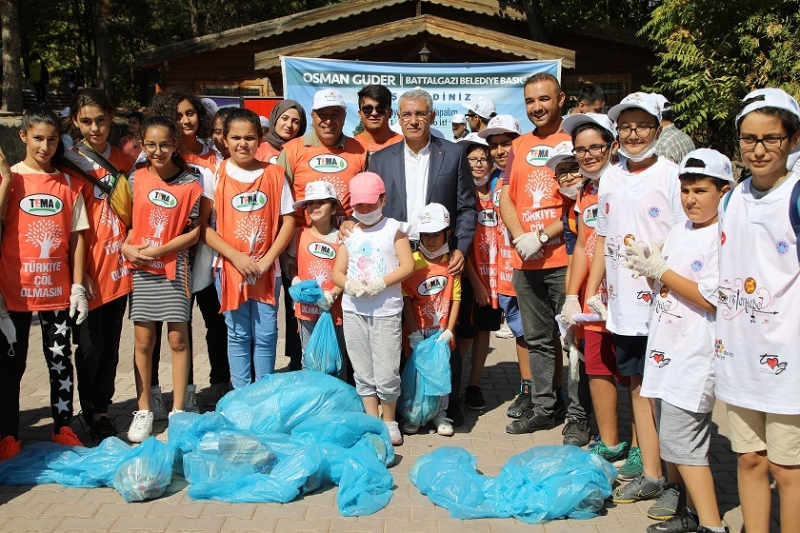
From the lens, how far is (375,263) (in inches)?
186

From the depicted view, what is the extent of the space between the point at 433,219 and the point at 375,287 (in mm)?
616

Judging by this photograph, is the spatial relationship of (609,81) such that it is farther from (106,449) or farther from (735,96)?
(106,449)

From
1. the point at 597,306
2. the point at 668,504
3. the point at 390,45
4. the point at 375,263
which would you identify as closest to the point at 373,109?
the point at 375,263

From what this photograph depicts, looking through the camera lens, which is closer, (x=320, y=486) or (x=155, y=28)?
(x=320, y=486)

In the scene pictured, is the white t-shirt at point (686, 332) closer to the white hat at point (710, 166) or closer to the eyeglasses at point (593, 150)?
the white hat at point (710, 166)

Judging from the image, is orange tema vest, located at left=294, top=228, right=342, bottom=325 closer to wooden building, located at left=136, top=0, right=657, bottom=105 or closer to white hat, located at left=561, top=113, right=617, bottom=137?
white hat, located at left=561, top=113, right=617, bottom=137

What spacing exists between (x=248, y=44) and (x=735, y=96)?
11227 mm

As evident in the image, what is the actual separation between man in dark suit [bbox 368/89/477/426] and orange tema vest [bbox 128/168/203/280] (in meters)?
1.30

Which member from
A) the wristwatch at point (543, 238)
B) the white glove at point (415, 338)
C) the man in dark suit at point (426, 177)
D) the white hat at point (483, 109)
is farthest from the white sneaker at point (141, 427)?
the white hat at point (483, 109)

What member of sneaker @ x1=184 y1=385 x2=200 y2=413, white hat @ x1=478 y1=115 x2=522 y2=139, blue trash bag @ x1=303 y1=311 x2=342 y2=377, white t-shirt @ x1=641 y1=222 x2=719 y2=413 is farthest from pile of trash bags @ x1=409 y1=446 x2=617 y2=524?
white hat @ x1=478 y1=115 x2=522 y2=139

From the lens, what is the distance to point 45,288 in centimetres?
453

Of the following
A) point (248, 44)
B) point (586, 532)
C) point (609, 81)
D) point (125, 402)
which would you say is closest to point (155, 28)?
point (248, 44)

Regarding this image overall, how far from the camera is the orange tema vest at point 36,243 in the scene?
446 cm

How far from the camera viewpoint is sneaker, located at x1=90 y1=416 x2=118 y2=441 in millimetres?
4883
